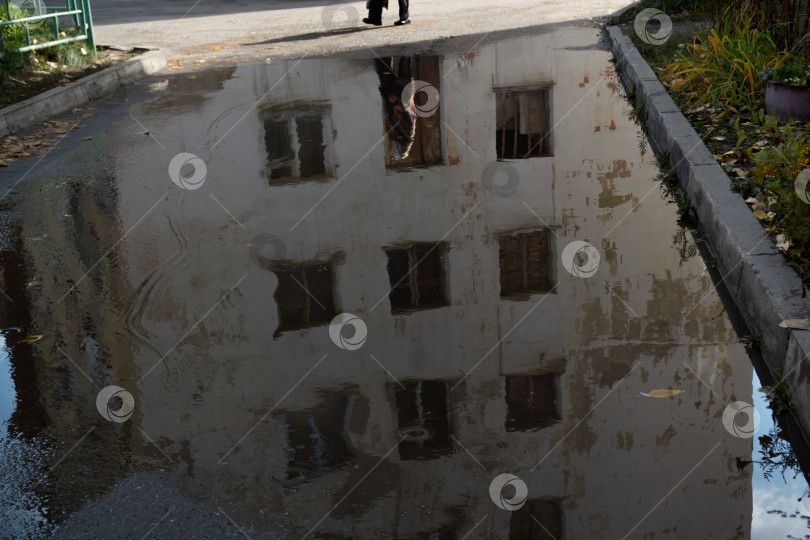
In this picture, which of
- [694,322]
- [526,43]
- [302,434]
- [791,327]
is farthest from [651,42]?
[302,434]

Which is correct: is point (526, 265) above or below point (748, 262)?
below

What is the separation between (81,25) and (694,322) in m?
11.6

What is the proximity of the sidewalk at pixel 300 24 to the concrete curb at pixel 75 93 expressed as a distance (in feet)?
5.29

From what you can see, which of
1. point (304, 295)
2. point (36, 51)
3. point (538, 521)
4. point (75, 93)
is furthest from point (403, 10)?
point (538, 521)

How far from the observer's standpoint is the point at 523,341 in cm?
400

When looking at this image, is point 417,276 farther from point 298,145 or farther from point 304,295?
point 298,145

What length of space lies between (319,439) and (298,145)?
15.3 feet

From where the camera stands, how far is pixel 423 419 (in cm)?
340

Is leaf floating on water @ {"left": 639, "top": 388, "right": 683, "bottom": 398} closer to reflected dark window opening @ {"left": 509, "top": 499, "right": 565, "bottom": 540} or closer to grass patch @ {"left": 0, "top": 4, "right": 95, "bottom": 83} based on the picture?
reflected dark window opening @ {"left": 509, "top": 499, "right": 565, "bottom": 540}

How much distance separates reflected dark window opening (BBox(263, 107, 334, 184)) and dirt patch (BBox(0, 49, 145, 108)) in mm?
3291

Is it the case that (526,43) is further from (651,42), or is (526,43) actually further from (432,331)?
(432,331)

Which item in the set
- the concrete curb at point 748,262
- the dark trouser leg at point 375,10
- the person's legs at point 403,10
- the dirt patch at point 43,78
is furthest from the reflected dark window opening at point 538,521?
the dark trouser leg at point 375,10

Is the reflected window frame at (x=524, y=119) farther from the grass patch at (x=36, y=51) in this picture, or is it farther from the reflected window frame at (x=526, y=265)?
the grass patch at (x=36, y=51)

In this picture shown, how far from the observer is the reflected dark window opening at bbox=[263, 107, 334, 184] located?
6.82 metres
